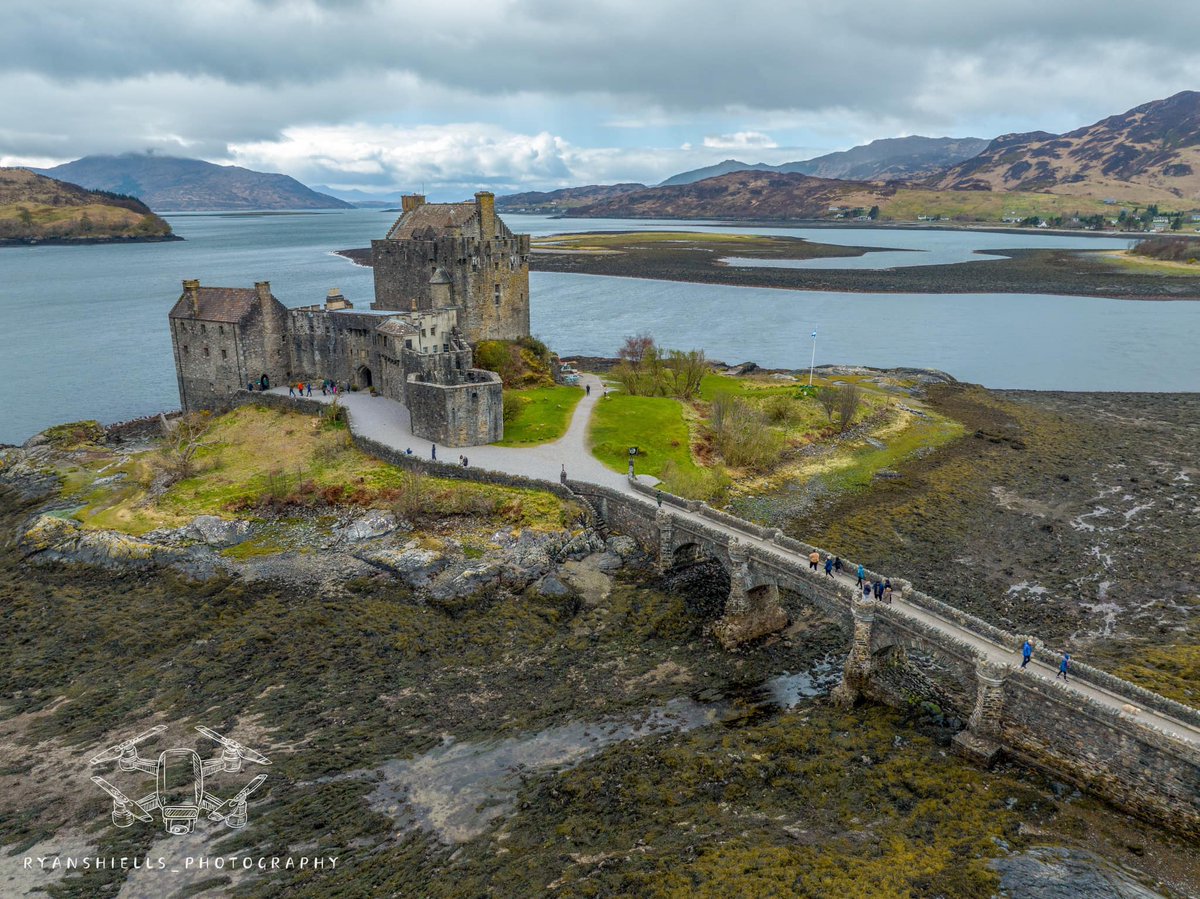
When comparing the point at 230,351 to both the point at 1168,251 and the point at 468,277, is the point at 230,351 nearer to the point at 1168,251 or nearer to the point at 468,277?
the point at 468,277

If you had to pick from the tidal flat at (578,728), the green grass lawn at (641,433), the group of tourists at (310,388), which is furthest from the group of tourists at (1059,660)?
the group of tourists at (310,388)

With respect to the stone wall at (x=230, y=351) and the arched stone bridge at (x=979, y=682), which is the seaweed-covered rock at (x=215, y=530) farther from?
the arched stone bridge at (x=979, y=682)

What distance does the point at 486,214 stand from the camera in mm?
63031

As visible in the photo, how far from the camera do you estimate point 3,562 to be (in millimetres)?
41000

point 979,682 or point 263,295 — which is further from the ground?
point 263,295

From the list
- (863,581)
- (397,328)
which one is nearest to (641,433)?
(397,328)

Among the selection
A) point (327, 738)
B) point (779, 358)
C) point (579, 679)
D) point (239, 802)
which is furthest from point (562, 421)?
point (779, 358)

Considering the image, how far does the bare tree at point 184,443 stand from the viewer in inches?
1927

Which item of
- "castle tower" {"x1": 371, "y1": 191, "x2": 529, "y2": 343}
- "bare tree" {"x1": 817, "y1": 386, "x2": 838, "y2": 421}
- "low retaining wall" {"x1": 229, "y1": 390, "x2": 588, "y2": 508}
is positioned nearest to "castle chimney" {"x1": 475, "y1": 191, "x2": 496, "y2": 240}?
"castle tower" {"x1": 371, "y1": 191, "x2": 529, "y2": 343}

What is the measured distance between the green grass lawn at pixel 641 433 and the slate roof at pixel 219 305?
29.5 metres

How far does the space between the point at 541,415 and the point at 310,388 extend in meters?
20.2

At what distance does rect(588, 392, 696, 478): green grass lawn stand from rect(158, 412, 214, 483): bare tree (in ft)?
86.3

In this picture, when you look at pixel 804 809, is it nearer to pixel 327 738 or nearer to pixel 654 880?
pixel 654 880

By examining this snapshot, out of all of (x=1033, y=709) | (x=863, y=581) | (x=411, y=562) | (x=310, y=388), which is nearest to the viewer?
(x=1033, y=709)
